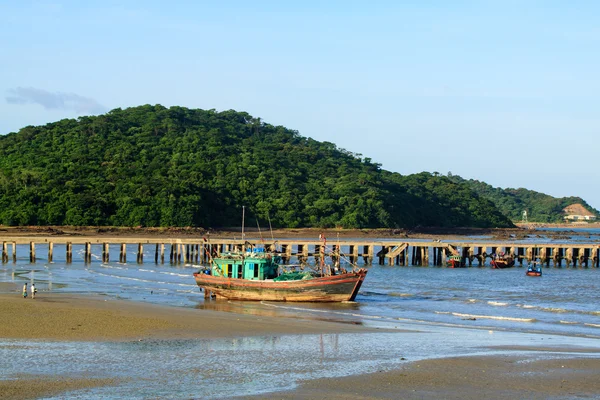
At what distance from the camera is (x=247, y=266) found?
3931cm

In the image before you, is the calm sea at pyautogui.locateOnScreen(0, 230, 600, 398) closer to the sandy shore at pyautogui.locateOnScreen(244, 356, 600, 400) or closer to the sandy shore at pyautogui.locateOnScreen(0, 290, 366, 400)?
the sandy shore at pyautogui.locateOnScreen(244, 356, 600, 400)

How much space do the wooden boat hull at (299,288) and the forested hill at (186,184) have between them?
3014 inches

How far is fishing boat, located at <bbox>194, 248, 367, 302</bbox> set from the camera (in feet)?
125

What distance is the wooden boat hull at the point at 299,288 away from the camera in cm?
3809

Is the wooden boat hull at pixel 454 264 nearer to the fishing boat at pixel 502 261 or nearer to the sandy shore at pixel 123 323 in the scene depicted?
the fishing boat at pixel 502 261

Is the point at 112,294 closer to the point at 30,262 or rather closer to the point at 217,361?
the point at 217,361

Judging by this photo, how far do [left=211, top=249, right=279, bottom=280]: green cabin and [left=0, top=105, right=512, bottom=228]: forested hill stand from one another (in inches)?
2961

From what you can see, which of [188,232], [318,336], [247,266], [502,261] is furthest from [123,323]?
[188,232]

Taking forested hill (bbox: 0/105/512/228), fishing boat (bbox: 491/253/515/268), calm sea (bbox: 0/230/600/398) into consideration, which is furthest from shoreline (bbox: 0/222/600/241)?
calm sea (bbox: 0/230/600/398)

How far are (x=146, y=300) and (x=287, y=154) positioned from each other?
148m

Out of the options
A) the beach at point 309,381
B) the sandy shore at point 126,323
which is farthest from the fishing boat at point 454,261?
the beach at point 309,381

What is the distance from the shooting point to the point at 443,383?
17.5 m

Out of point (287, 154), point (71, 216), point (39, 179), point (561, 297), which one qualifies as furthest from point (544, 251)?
point (287, 154)

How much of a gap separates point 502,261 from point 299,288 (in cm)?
3880
